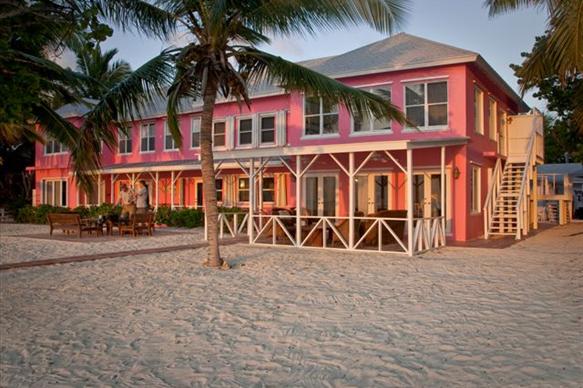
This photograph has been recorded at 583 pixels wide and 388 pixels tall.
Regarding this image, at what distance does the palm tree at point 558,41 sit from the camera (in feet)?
28.6

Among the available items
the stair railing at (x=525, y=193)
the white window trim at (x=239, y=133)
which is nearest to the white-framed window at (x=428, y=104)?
the stair railing at (x=525, y=193)

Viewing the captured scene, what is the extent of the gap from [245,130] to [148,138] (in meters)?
6.79

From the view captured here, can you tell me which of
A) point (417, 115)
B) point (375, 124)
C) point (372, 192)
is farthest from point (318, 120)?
point (417, 115)

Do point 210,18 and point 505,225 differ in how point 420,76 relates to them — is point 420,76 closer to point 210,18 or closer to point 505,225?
point 505,225

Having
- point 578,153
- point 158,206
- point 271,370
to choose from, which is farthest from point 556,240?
point 158,206

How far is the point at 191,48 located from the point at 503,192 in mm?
13273

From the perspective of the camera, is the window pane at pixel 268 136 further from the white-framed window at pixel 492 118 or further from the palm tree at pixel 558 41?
the palm tree at pixel 558 41

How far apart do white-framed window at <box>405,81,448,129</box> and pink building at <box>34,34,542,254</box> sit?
0.03 m

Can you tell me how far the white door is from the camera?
63.9 feet

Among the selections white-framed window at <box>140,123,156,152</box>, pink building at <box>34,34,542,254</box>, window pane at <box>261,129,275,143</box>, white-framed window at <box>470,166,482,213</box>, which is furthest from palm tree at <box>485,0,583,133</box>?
white-framed window at <box>140,123,156,152</box>

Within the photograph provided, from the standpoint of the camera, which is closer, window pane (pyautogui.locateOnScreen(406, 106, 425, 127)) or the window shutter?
window pane (pyautogui.locateOnScreen(406, 106, 425, 127))

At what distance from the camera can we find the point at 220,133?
2388 cm

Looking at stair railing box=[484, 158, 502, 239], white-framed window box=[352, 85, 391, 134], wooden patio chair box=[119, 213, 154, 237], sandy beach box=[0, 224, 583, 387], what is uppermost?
white-framed window box=[352, 85, 391, 134]

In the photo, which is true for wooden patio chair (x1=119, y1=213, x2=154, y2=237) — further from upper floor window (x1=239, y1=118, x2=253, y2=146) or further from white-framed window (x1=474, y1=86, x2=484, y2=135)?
white-framed window (x1=474, y1=86, x2=484, y2=135)
